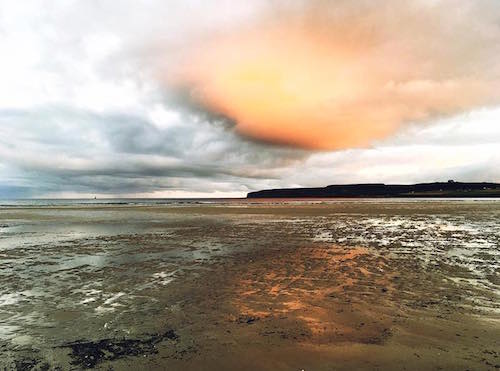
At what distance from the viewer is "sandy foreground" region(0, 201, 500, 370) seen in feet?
19.1

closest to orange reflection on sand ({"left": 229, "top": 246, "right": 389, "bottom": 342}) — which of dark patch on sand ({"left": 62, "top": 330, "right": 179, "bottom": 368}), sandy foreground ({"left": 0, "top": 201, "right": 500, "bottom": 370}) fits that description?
sandy foreground ({"left": 0, "top": 201, "right": 500, "bottom": 370})

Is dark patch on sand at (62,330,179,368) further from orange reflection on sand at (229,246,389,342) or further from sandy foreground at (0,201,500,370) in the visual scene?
orange reflection on sand at (229,246,389,342)

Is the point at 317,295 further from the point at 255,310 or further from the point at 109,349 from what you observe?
the point at 109,349

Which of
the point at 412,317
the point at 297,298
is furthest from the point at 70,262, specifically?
the point at 412,317

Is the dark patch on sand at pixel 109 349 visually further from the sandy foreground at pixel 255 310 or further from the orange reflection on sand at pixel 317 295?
the orange reflection on sand at pixel 317 295

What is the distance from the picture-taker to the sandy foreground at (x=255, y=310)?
19.1 feet

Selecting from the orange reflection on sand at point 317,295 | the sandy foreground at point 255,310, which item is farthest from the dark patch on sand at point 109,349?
the orange reflection on sand at point 317,295

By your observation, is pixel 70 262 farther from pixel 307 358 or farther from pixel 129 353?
pixel 307 358

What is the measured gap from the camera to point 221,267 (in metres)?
13.5

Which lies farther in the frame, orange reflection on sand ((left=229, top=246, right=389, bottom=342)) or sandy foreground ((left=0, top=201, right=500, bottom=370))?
orange reflection on sand ((left=229, top=246, right=389, bottom=342))

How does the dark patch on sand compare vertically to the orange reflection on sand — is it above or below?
above

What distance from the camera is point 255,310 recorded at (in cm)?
830

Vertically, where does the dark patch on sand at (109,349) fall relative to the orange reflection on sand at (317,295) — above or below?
above

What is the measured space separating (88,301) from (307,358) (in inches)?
263
